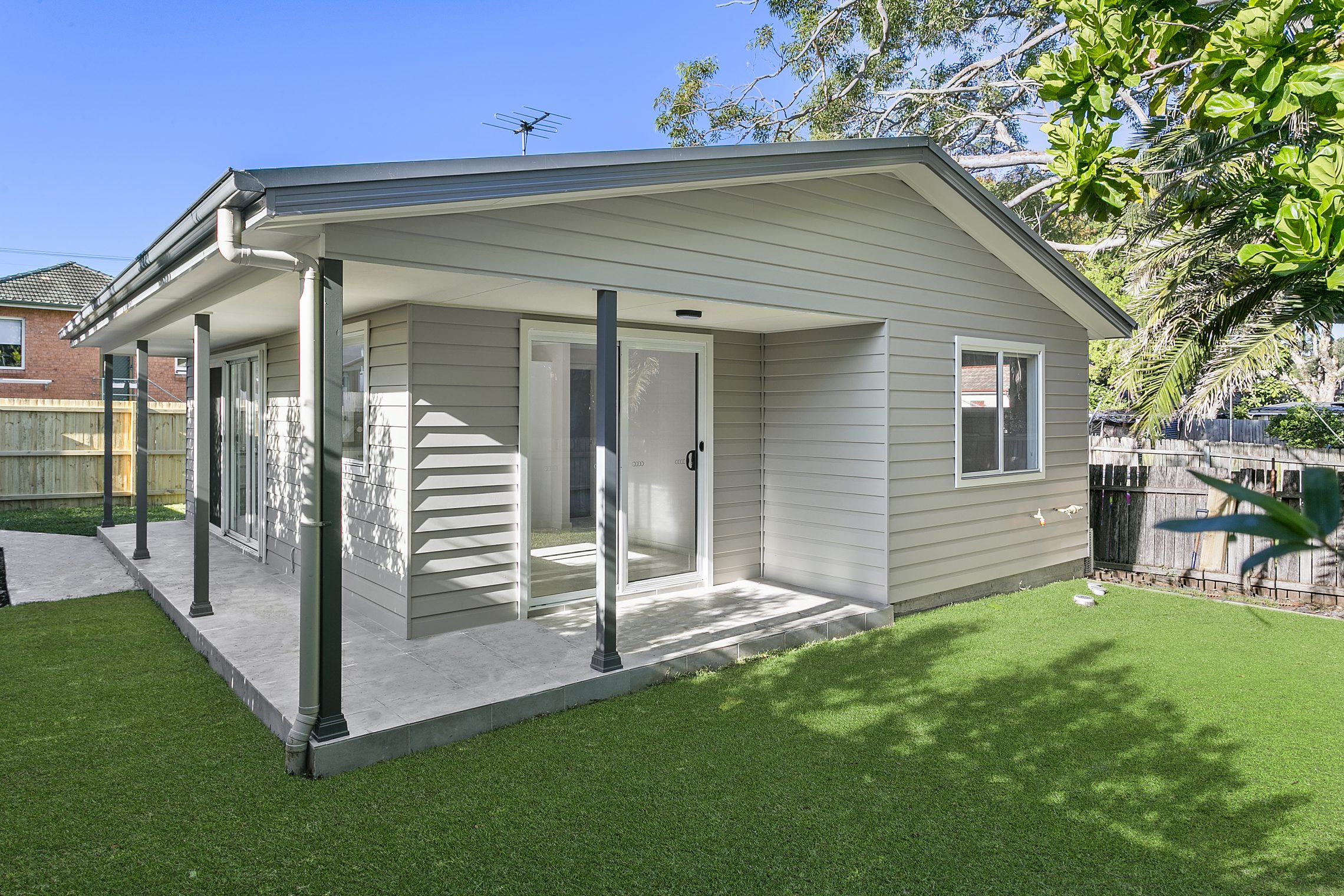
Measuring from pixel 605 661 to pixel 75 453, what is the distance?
13.4 meters

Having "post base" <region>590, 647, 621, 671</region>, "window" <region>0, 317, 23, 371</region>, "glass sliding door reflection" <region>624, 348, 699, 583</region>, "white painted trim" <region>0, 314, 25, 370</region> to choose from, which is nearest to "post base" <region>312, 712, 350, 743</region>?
"post base" <region>590, 647, 621, 671</region>

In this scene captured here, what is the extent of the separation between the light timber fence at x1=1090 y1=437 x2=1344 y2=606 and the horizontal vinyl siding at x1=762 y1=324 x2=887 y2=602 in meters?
2.76

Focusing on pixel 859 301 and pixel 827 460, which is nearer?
pixel 859 301

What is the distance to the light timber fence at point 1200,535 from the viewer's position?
304 inches

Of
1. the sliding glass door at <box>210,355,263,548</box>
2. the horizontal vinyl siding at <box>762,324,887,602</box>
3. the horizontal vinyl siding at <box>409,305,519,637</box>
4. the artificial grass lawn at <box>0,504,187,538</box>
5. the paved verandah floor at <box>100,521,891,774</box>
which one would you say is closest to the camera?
the paved verandah floor at <box>100,521,891,774</box>

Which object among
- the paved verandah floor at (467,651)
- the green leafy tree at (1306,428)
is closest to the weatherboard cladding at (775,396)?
the paved verandah floor at (467,651)

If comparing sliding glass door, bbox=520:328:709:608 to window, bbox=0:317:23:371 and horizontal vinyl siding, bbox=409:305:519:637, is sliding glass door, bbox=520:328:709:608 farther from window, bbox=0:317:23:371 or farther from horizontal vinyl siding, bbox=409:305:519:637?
window, bbox=0:317:23:371

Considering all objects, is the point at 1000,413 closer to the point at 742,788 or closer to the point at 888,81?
the point at 742,788

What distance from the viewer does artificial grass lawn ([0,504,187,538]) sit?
1141 cm

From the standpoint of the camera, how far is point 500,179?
13.5 ft

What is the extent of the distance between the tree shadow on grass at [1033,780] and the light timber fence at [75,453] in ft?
41.2

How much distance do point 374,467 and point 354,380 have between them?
0.78 metres

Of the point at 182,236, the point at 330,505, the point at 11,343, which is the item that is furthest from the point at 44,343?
the point at 330,505

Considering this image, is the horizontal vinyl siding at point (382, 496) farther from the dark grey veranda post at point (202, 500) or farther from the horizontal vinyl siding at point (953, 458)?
the horizontal vinyl siding at point (953, 458)
